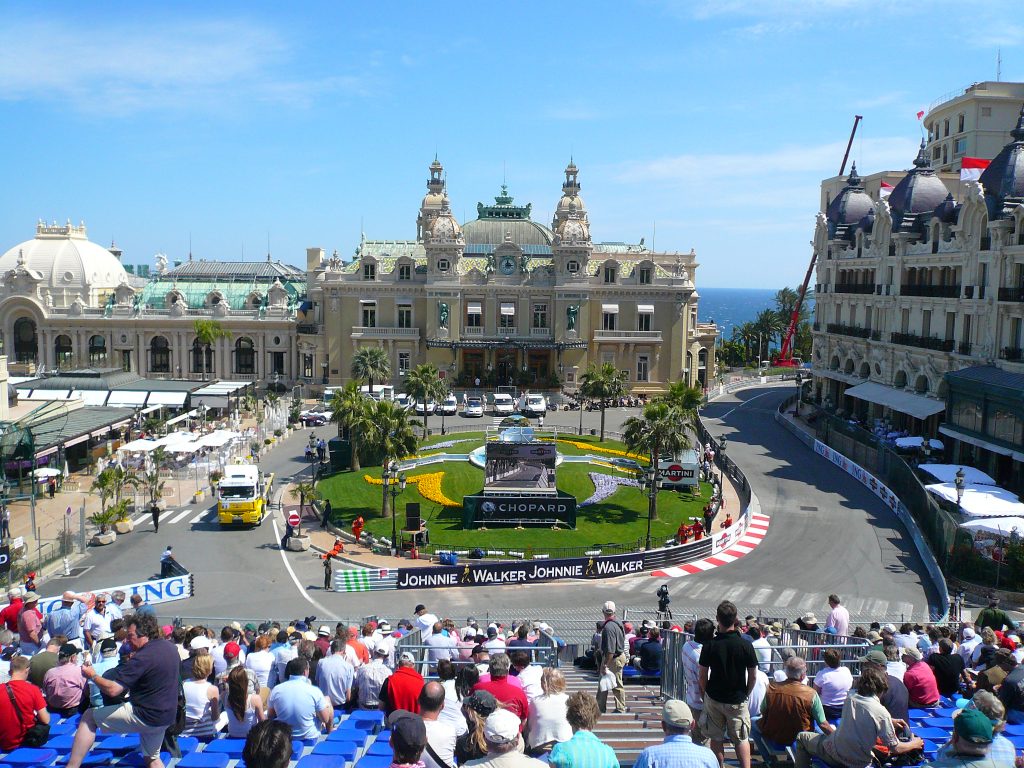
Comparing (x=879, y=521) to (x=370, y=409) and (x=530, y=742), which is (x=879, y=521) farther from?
(x=530, y=742)

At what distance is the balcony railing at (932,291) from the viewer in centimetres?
5397

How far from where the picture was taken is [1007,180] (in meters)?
49.4

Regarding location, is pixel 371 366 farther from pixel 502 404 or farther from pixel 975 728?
pixel 975 728

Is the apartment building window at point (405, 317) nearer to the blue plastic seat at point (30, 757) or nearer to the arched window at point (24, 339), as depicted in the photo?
the arched window at point (24, 339)

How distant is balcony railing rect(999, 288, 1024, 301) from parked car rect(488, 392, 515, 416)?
116 feet

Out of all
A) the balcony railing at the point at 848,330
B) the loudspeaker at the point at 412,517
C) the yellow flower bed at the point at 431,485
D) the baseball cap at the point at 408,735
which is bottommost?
the yellow flower bed at the point at 431,485

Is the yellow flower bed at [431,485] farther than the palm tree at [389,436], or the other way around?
the yellow flower bed at [431,485]

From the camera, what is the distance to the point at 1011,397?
44125mm

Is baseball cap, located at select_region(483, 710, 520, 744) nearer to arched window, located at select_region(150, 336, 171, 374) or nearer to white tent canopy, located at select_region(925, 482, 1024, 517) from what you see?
white tent canopy, located at select_region(925, 482, 1024, 517)

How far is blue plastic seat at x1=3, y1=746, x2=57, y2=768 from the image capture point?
482 inches

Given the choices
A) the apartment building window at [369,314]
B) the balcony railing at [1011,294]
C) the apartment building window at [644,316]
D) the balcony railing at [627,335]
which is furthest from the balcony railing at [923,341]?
the apartment building window at [369,314]

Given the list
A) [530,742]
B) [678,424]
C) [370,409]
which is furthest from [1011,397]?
[530,742]

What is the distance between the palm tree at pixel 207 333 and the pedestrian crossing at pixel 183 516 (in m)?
39.2

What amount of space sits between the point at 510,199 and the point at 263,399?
3675 cm
